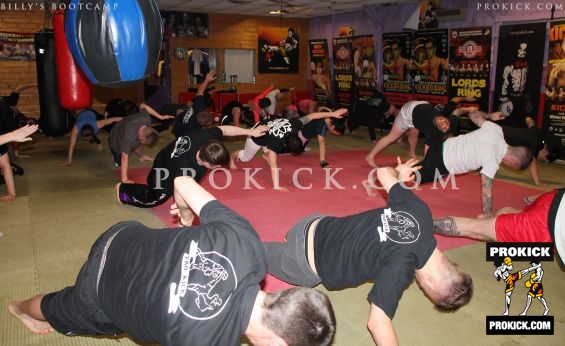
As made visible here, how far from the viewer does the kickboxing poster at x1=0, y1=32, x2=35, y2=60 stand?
10570mm

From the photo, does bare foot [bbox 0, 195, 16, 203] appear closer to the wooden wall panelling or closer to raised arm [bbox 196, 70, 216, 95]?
raised arm [bbox 196, 70, 216, 95]

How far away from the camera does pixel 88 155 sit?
7.93 metres

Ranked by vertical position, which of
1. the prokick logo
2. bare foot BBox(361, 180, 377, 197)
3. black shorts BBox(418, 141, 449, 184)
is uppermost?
black shorts BBox(418, 141, 449, 184)

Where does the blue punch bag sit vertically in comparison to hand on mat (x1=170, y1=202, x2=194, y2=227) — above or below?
above

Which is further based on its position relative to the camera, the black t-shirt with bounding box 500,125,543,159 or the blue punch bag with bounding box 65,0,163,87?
the black t-shirt with bounding box 500,125,543,159

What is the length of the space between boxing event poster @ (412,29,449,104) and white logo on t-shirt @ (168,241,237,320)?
8.98 meters

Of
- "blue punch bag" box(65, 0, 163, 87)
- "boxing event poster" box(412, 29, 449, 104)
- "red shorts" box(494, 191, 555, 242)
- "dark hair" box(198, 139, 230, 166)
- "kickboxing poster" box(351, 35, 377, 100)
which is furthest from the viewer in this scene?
"kickboxing poster" box(351, 35, 377, 100)

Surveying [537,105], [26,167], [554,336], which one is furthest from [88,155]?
[537,105]

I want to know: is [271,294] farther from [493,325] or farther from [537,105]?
[537,105]

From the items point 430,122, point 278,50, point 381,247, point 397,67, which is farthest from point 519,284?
point 278,50

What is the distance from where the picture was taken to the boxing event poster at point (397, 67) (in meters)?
10.4

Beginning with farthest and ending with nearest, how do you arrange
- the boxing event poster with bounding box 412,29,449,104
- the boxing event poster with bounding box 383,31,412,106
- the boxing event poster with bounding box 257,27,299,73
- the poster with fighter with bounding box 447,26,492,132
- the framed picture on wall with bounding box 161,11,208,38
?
the boxing event poster with bounding box 257,27,299,73 < the framed picture on wall with bounding box 161,11,208,38 < the boxing event poster with bounding box 383,31,412,106 < the boxing event poster with bounding box 412,29,449,104 < the poster with fighter with bounding box 447,26,492,132

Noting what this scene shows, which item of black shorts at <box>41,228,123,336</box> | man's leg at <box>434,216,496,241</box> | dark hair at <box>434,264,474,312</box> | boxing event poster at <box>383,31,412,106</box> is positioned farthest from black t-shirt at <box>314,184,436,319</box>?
boxing event poster at <box>383,31,412,106</box>

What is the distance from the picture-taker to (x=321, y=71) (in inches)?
521
